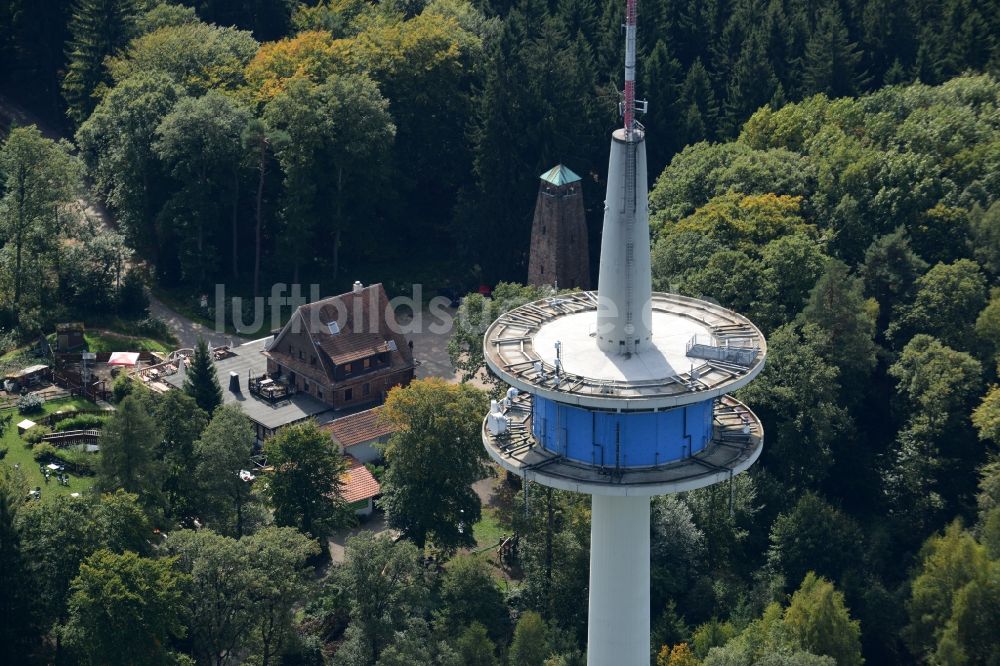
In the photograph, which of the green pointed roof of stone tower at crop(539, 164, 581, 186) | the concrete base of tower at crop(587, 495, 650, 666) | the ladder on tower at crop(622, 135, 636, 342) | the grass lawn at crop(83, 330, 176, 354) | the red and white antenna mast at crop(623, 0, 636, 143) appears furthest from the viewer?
the green pointed roof of stone tower at crop(539, 164, 581, 186)

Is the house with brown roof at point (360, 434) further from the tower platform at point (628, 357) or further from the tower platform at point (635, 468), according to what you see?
the tower platform at point (635, 468)

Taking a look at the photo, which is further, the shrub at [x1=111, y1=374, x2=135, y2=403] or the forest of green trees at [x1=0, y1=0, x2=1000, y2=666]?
the shrub at [x1=111, y1=374, x2=135, y2=403]

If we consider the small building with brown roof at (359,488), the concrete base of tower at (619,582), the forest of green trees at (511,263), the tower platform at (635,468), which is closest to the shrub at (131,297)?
the forest of green trees at (511,263)

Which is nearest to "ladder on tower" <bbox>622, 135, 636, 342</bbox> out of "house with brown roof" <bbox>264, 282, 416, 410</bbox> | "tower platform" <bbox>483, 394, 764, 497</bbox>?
"tower platform" <bbox>483, 394, 764, 497</bbox>

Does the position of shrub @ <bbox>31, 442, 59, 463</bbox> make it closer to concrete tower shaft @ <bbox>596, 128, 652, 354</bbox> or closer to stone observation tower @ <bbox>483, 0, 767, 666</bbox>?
stone observation tower @ <bbox>483, 0, 767, 666</bbox>

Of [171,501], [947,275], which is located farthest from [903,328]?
[171,501]

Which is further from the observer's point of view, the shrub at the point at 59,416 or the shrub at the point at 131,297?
→ the shrub at the point at 131,297

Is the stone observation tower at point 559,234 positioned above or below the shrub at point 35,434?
above
